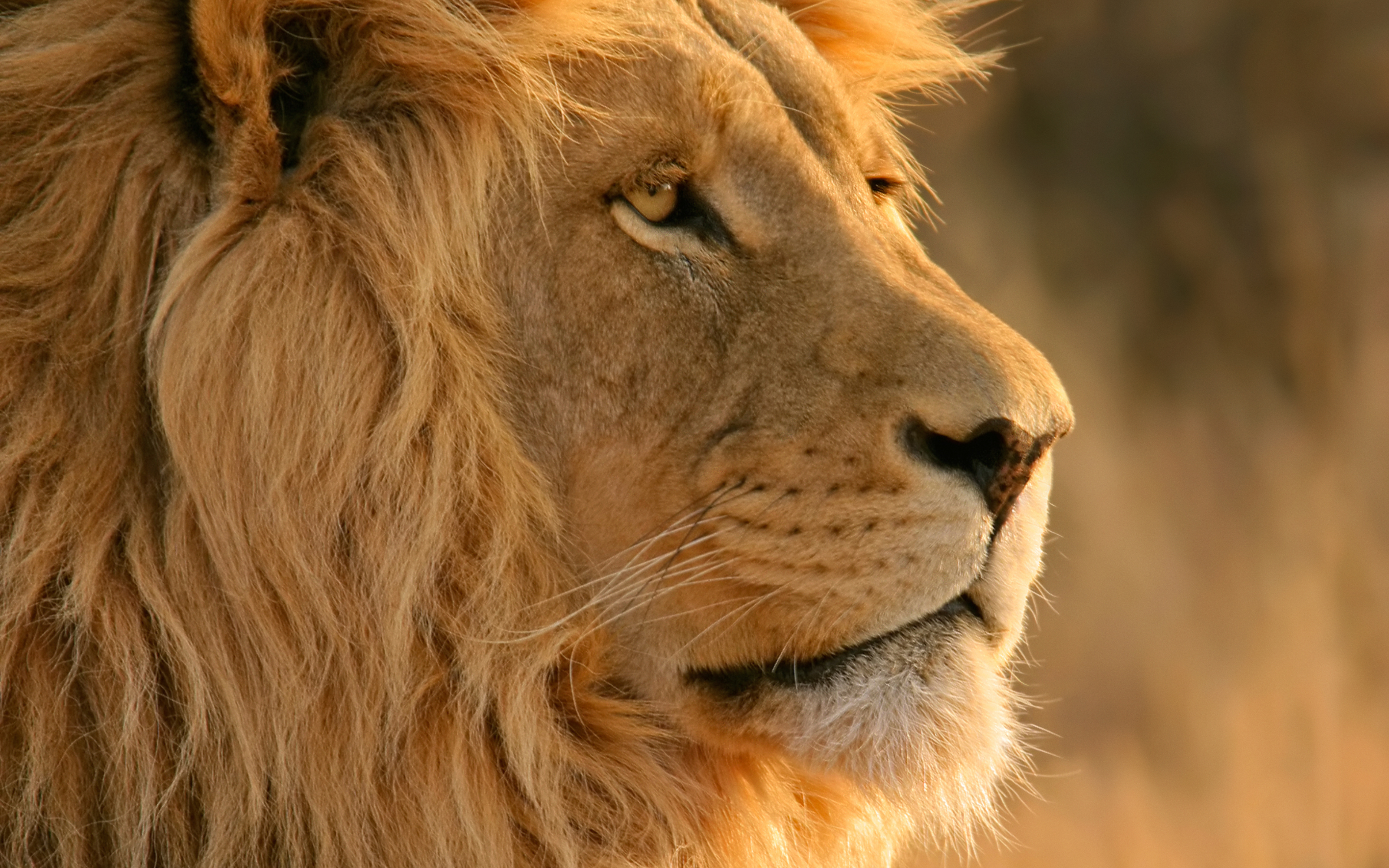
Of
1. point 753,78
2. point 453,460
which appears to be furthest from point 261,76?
point 753,78

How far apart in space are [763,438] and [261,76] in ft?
2.42

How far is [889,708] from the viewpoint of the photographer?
6.03 feet

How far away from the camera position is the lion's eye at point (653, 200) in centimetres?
195

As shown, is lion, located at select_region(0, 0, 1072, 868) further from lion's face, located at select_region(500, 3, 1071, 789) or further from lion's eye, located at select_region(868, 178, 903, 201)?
lion's eye, located at select_region(868, 178, 903, 201)

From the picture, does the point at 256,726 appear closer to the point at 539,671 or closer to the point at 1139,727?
the point at 539,671

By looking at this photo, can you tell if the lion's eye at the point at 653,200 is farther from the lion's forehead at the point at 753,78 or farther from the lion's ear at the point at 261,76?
the lion's ear at the point at 261,76

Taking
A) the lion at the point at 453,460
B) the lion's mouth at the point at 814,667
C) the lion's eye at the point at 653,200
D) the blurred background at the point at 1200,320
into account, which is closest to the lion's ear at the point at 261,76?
the lion at the point at 453,460

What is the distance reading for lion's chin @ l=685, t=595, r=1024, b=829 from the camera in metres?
1.83

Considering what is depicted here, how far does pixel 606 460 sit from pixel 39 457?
0.67 meters

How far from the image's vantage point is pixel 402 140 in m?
1.93

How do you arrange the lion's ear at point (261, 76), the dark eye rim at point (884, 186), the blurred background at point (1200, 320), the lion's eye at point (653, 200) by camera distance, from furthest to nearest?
the blurred background at point (1200, 320)
the dark eye rim at point (884, 186)
the lion's eye at point (653, 200)
the lion's ear at point (261, 76)

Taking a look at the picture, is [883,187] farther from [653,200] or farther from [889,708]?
[889,708]

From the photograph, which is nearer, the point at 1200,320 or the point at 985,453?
the point at 985,453

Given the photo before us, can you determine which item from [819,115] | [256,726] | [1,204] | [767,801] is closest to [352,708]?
[256,726]
